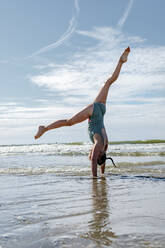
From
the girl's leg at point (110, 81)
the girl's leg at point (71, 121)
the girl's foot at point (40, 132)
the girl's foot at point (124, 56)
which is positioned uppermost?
the girl's foot at point (124, 56)

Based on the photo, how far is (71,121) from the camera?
6.67 m

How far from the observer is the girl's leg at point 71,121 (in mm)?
6574

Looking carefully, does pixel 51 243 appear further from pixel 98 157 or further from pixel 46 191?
pixel 98 157

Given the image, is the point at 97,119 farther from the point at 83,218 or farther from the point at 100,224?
the point at 100,224

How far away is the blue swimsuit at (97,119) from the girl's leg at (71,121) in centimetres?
11

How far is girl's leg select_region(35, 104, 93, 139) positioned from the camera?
6.57 metres

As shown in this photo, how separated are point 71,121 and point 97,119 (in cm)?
68

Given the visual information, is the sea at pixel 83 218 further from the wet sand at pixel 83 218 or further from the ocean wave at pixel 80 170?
the ocean wave at pixel 80 170

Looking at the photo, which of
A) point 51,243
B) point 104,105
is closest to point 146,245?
point 51,243

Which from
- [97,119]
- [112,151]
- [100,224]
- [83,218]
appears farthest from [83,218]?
[112,151]

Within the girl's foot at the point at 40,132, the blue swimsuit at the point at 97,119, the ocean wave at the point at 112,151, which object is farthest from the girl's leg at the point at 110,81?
the ocean wave at the point at 112,151

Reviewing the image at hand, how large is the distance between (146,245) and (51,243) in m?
0.68

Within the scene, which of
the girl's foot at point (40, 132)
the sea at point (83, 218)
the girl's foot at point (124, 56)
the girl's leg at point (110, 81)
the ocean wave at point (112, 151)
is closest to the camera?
the sea at point (83, 218)

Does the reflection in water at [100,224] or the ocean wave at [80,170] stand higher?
the reflection in water at [100,224]
